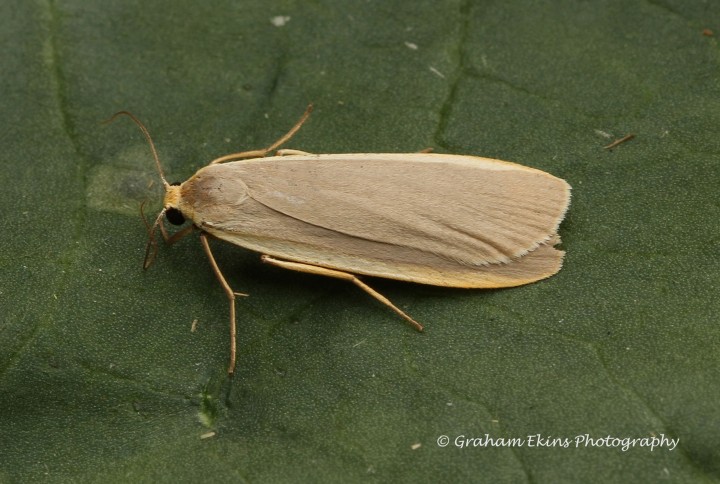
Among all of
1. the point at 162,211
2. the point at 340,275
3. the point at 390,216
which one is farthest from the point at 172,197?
the point at 390,216

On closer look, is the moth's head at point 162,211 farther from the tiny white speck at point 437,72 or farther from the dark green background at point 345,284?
the tiny white speck at point 437,72

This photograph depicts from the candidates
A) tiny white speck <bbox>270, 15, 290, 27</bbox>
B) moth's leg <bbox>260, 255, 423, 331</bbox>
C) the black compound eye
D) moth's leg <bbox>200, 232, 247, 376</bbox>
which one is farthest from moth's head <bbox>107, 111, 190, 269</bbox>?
tiny white speck <bbox>270, 15, 290, 27</bbox>

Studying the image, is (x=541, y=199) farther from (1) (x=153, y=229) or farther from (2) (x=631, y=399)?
(1) (x=153, y=229)

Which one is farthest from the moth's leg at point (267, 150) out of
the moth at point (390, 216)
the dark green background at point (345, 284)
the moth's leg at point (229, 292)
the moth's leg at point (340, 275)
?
the moth's leg at point (340, 275)

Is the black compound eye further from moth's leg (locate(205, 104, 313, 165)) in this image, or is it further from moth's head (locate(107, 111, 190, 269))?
moth's leg (locate(205, 104, 313, 165))

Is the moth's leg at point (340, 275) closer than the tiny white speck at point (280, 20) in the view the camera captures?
Yes

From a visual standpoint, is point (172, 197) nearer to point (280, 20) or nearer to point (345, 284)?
point (345, 284)
